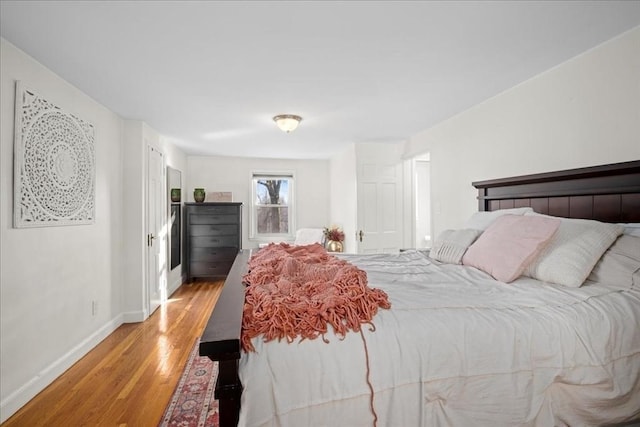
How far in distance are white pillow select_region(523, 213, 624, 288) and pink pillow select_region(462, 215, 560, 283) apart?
0.07 metres

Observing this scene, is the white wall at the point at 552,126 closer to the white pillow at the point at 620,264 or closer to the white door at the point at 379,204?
the white pillow at the point at 620,264

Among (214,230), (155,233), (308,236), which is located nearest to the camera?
(155,233)

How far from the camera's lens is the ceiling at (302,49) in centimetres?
164

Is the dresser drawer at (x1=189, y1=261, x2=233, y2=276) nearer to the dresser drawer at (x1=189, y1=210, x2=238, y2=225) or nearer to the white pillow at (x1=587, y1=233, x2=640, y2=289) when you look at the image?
the dresser drawer at (x1=189, y1=210, x2=238, y2=225)

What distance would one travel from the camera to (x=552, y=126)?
2361mm

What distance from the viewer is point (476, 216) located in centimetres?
264

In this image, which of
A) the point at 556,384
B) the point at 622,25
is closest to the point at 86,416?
the point at 556,384

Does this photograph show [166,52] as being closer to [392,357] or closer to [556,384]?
[392,357]

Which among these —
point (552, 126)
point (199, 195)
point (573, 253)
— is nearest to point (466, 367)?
point (573, 253)

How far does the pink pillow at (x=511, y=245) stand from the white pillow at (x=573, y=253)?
0.07 meters

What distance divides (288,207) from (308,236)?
937mm

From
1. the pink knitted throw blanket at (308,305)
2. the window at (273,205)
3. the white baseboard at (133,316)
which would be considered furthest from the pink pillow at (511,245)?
the window at (273,205)

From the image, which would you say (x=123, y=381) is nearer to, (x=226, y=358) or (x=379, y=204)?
(x=226, y=358)

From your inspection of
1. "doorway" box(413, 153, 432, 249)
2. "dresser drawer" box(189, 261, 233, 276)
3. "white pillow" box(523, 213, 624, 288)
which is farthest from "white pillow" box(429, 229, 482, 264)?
"dresser drawer" box(189, 261, 233, 276)
